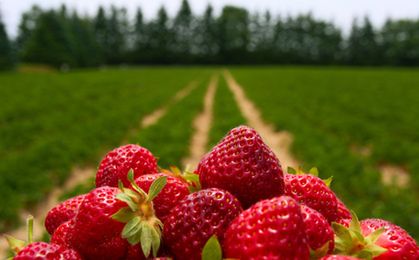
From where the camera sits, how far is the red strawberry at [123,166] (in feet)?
4.47

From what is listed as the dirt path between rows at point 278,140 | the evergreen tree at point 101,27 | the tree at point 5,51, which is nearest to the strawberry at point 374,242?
the dirt path between rows at point 278,140

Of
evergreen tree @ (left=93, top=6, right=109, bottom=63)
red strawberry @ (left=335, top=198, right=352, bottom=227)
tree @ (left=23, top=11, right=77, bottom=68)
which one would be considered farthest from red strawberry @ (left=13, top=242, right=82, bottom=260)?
evergreen tree @ (left=93, top=6, right=109, bottom=63)

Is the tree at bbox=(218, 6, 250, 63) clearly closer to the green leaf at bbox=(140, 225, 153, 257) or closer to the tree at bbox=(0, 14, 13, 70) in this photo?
the tree at bbox=(0, 14, 13, 70)

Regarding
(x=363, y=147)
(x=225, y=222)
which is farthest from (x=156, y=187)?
(x=363, y=147)

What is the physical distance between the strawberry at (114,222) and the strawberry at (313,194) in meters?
0.42

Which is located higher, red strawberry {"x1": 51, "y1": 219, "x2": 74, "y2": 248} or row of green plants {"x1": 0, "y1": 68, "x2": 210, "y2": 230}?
red strawberry {"x1": 51, "y1": 219, "x2": 74, "y2": 248}

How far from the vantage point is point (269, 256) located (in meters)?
0.94

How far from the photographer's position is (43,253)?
1.00m

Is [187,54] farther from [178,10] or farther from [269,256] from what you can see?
[269,256]

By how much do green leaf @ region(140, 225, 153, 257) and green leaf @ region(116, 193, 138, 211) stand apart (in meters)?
0.06

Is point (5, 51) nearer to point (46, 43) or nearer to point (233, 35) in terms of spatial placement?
point (46, 43)

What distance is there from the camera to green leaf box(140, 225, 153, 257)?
3.27 ft

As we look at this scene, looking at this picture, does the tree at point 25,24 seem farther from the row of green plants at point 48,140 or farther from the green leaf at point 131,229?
the green leaf at point 131,229

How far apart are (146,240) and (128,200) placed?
0.36 ft
